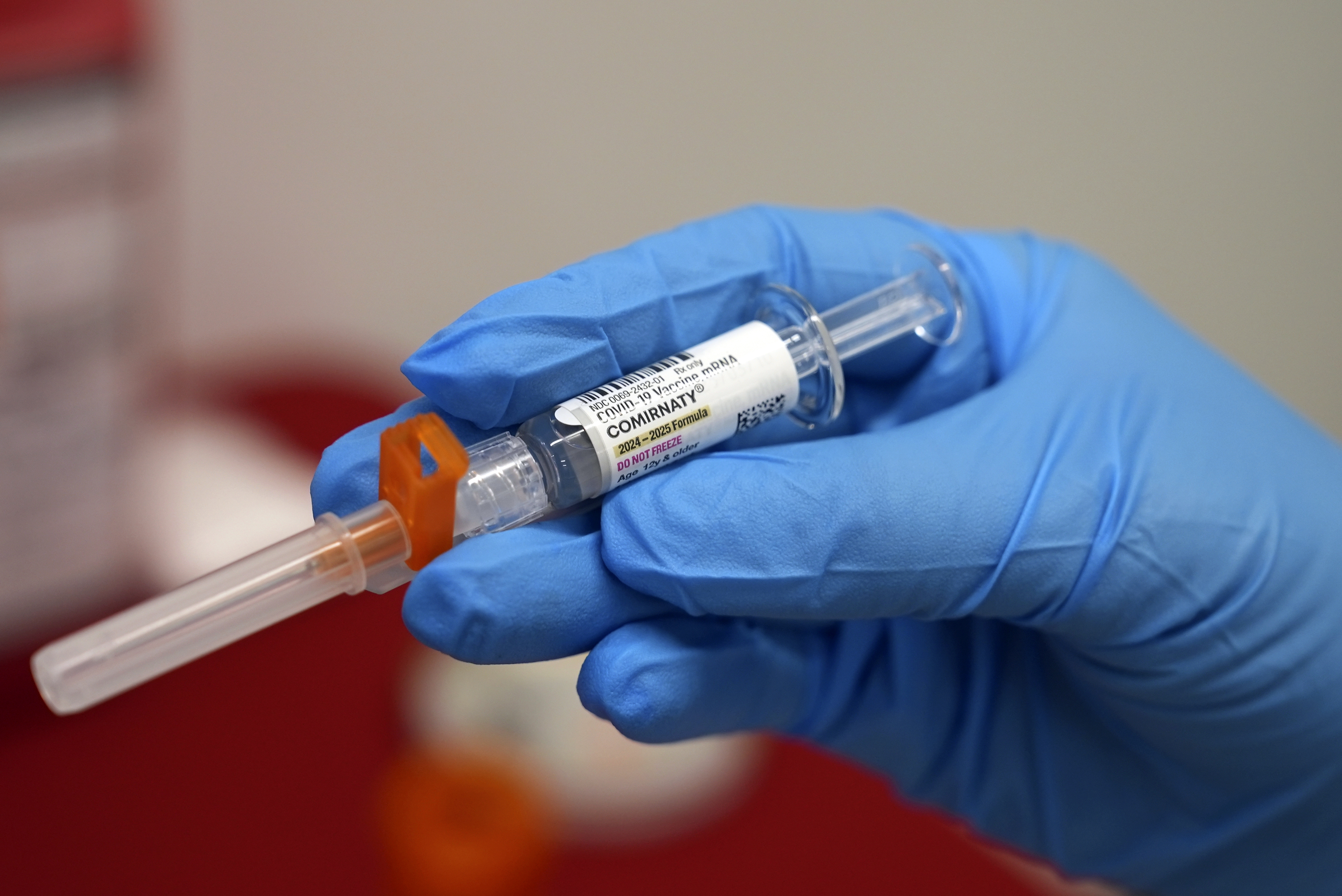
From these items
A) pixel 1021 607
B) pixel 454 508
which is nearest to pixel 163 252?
pixel 454 508

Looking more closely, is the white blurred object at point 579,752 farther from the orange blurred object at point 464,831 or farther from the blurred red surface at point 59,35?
the blurred red surface at point 59,35

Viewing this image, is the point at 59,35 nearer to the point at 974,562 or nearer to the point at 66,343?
the point at 66,343

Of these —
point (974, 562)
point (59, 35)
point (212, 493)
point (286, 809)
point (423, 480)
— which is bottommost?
point (286, 809)

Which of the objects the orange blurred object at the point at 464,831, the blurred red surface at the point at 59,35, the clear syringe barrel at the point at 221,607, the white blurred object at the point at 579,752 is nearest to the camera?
the clear syringe barrel at the point at 221,607

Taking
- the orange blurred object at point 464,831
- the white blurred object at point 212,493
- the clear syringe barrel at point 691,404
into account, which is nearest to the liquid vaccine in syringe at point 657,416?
the clear syringe barrel at point 691,404

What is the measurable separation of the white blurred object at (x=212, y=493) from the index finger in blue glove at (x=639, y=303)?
684mm

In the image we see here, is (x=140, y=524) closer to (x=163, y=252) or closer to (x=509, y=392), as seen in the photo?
(x=163, y=252)

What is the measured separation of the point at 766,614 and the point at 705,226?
1.01 ft

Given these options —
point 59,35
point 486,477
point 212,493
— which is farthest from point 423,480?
point 212,493

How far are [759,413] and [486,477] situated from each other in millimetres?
186

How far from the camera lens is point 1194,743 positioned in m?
0.88

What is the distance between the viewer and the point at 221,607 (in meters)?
0.59

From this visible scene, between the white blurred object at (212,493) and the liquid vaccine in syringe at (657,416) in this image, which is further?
the white blurred object at (212,493)

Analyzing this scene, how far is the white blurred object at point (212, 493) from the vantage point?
4.38ft
